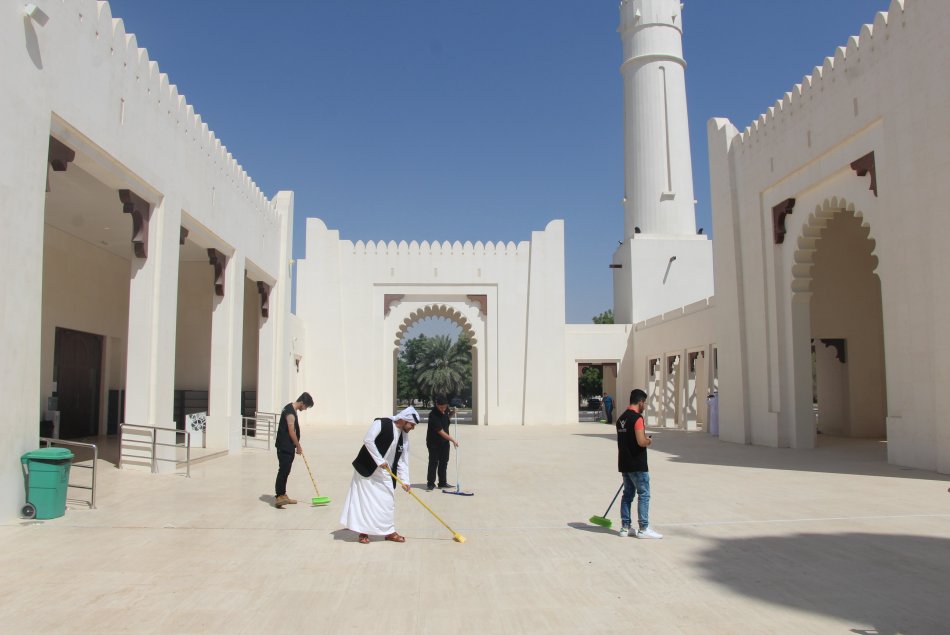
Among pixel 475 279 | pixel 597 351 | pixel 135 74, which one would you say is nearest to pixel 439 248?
pixel 475 279

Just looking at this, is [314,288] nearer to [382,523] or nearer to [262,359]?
[262,359]

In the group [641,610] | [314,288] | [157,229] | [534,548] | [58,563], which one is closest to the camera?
[641,610]

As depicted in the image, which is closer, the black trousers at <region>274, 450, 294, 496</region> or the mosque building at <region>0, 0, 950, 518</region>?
the black trousers at <region>274, 450, 294, 496</region>

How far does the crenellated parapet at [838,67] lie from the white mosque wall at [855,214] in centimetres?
3

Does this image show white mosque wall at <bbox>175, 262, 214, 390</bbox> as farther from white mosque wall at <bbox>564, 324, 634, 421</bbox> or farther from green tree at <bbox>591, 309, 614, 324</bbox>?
green tree at <bbox>591, 309, 614, 324</bbox>

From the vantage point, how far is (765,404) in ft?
53.3

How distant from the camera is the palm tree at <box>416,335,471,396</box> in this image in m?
54.2

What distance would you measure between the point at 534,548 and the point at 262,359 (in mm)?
13635

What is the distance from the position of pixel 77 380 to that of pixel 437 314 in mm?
14308

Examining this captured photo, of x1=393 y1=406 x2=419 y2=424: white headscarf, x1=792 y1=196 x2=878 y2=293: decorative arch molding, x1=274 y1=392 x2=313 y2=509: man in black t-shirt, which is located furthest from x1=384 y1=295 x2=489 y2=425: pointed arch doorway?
x1=393 y1=406 x2=419 y2=424: white headscarf

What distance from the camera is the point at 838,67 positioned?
1362 cm

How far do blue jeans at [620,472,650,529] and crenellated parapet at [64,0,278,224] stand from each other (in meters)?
7.75

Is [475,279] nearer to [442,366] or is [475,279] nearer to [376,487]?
[376,487]

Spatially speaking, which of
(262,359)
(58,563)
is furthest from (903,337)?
(262,359)
